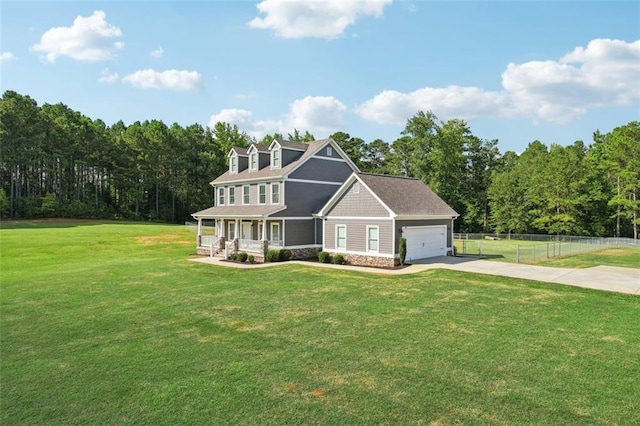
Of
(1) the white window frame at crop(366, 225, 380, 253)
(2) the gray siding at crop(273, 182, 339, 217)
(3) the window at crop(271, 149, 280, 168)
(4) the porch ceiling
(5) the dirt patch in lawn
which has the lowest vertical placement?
(5) the dirt patch in lawn

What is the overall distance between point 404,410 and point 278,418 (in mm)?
1852

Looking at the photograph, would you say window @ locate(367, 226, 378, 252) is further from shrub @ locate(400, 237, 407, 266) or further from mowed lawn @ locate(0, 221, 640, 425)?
mowed lawn @ locate(0, 221, 640, 425)

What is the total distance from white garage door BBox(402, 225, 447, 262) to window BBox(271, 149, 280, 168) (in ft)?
33.8

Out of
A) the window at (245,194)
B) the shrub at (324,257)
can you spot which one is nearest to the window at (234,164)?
the window at (245,194)

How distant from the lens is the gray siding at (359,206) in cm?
2189

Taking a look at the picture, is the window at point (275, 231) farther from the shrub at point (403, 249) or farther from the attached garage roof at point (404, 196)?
the shrub at point (403, 249)

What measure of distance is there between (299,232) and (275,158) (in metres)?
5.43

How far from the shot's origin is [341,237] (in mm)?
23703

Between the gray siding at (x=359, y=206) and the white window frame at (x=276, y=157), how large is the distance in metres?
5.65

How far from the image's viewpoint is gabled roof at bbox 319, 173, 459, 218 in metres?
21.9

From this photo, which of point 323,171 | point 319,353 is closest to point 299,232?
point 323,171

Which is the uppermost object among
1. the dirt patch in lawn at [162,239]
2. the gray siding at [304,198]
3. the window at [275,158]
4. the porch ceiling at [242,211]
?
the window at [275,158]

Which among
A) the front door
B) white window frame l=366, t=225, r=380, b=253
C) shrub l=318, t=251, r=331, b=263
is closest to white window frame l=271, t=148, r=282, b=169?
the front door

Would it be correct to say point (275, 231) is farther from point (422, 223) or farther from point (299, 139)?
point (299, 139)
